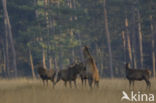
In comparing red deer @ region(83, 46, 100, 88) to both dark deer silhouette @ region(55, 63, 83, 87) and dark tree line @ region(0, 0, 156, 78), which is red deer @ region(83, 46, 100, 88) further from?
dark tree line @ region(0, 0, 156, 78)

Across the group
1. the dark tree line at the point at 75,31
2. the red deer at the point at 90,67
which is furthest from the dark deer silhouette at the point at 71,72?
the dark tree line at the point at 75,31

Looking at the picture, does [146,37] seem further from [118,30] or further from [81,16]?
[81,16]

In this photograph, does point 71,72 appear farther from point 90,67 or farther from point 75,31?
point 75,31

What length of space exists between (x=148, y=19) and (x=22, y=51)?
703 inches

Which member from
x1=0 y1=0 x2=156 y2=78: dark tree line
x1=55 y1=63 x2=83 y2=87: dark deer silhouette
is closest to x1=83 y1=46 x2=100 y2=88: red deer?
x1=55 y1=63 x2=83 y2=87: dark deer silhouette

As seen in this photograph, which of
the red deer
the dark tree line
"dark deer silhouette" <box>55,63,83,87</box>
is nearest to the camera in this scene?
the red deer

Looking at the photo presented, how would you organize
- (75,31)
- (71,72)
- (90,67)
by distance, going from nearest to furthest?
(90,67) < (71,72) < (75,31)

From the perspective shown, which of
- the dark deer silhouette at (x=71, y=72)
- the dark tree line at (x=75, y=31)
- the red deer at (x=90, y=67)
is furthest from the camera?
the dark tree line at (x=75, y=31)

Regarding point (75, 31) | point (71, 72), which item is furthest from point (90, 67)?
point (75, 31)

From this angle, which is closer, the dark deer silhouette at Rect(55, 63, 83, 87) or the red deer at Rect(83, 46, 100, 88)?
the red deer at Rect(83, 46, 100, 88)

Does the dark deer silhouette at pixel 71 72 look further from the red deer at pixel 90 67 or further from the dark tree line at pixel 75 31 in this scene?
the dark tree line at pixel 75 31

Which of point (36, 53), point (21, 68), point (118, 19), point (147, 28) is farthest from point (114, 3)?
point (21, 68)

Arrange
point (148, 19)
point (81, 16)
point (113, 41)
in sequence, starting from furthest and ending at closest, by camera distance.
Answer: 1. point (113, 41)
2. point (81, 16)
3. point (148, 19)

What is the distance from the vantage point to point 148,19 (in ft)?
156
